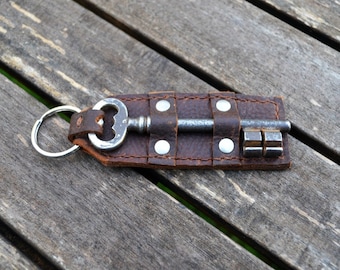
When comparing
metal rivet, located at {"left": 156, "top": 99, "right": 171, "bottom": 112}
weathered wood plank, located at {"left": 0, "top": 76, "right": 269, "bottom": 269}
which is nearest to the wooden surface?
weathered wood plank, located at {"left": 0, "top": 76, "right": 269, "bottom": 269}

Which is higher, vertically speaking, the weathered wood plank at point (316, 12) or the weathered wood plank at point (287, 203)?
the weathered wood plank at point (316, 12)

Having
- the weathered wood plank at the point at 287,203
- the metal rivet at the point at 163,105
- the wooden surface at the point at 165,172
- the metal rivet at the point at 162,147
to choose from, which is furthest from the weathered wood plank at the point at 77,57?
the weathered wood plank at the point at 287,203

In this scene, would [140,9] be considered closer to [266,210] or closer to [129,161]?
[129,161]

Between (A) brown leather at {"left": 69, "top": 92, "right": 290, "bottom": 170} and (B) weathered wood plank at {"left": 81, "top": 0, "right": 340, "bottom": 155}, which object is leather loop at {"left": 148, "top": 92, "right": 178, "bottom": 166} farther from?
(B) weathered wood plank at {"left": 81, "top": 0, "right": 340, "bottom": 155}

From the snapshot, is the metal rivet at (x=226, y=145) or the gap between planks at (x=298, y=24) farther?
the gap between planks at (x=298, y=24)

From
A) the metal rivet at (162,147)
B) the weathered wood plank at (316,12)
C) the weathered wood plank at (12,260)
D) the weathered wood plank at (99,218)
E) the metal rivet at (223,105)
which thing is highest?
the weathered wood plank at (316,12)

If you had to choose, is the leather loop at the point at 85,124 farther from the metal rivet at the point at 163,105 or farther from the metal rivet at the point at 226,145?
the metal rivet at the point at 226,145

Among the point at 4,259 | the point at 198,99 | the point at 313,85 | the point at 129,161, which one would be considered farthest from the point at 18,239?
the point at 313,85
